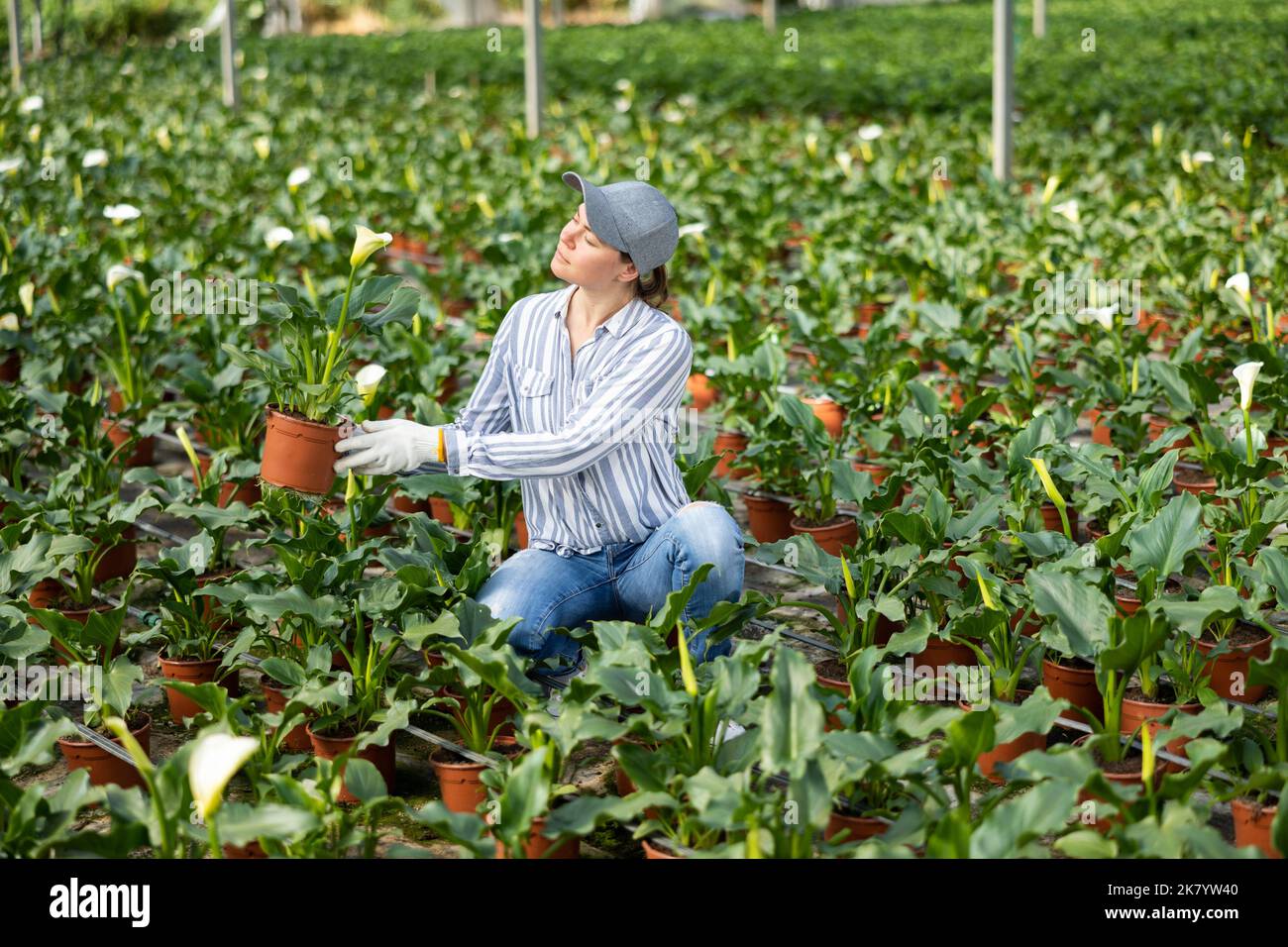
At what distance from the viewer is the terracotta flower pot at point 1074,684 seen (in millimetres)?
3541

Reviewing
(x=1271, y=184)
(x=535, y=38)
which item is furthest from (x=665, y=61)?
(x=1271, y=184)

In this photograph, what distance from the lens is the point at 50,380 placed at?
5691 millimetres

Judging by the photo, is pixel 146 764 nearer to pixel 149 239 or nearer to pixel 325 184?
pixel 149 239

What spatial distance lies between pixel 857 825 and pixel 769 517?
2.11 metres

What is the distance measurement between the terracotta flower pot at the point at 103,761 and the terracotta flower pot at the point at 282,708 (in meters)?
0.32

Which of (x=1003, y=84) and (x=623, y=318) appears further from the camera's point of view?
(x=1003, y=84)

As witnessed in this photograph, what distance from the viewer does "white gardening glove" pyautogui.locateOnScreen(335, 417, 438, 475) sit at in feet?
11.5

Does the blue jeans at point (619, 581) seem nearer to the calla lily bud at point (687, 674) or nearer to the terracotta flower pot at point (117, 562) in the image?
the calla lily bud at point (687, 674)

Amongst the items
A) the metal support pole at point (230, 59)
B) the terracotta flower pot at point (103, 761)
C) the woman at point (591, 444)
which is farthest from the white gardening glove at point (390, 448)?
the metal support pole at point (230, 59)

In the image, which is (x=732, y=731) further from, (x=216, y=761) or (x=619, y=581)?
(x=216, y=761)

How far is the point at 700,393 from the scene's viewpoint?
6367 millimetres

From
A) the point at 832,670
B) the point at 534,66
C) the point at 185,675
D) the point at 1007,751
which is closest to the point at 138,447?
the point at 185,675
